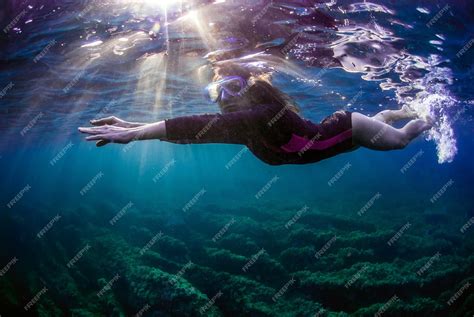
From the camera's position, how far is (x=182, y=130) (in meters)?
2.96

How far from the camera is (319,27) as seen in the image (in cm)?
984

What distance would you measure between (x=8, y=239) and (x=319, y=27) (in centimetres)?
2254

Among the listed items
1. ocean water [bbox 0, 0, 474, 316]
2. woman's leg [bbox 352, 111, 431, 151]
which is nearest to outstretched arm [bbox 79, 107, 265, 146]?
woman's leg [bbox 352, 111, 431, 151]

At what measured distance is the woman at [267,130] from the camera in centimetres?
296

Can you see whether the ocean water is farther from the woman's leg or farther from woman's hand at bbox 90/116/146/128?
woman's hand at bbox 90/116/146/128

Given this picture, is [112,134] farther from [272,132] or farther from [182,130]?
[272,132]

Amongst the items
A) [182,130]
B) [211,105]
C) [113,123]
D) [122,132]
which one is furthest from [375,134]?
[211,105]

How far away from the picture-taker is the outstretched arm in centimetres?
284

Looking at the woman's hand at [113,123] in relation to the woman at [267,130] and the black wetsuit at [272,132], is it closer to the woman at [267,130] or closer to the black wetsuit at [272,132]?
the woman at [267,130]

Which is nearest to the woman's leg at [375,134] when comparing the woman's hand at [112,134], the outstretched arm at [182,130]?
the outstretched arm at [182,130]

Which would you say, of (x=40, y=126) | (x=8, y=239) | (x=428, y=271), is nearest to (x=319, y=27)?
(x=428, y=271)

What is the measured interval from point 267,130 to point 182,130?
1018 mm

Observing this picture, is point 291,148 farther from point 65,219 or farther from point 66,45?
point 65,219

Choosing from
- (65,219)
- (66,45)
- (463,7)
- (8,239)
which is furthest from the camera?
(65,219)
